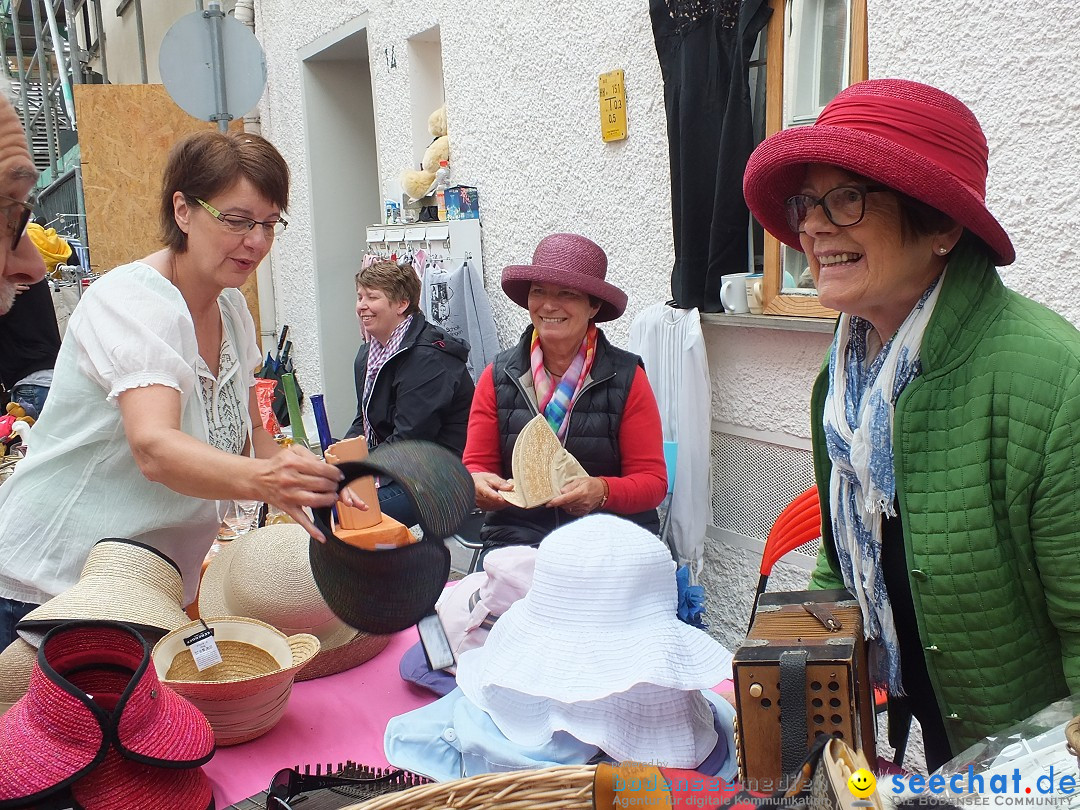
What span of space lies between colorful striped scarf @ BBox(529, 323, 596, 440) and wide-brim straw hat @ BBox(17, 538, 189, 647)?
1.55m

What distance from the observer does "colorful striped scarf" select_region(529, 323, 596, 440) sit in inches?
127

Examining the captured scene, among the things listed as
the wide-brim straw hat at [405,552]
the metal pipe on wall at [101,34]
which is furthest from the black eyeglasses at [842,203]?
the metal pipe on wall at [101,34]

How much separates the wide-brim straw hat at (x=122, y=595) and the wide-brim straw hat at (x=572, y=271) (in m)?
1.71

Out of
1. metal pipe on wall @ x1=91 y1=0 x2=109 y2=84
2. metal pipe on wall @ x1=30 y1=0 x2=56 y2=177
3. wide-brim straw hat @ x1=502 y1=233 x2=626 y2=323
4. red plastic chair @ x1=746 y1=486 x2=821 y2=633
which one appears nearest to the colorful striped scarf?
wide-brim straw hat @ x1=502 y1=233 x2=626 y2=323

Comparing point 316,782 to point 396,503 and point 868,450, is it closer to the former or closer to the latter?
point 396,503

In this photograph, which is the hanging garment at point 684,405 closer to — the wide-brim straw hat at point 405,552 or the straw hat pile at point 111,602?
the straw hat pile at point 111,602

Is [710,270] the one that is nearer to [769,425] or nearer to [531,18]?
[769,425]

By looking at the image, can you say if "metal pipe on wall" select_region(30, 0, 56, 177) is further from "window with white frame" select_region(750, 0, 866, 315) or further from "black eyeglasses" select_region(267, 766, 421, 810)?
"black eyeglasses" select_region(267, 766, 421, 810)

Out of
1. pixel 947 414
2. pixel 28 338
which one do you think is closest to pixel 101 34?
pixel 28 338

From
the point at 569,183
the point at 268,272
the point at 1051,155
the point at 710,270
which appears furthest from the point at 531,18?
the point at 268,272

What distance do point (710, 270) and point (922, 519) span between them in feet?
7.15

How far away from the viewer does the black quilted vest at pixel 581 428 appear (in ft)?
10.4

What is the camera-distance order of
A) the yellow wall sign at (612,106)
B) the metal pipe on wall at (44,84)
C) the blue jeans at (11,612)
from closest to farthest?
the blue jeans at (11,612), the yellow wall sign at (612,106), the metal pipe on wall at (44,84)

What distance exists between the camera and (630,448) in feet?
10.6
